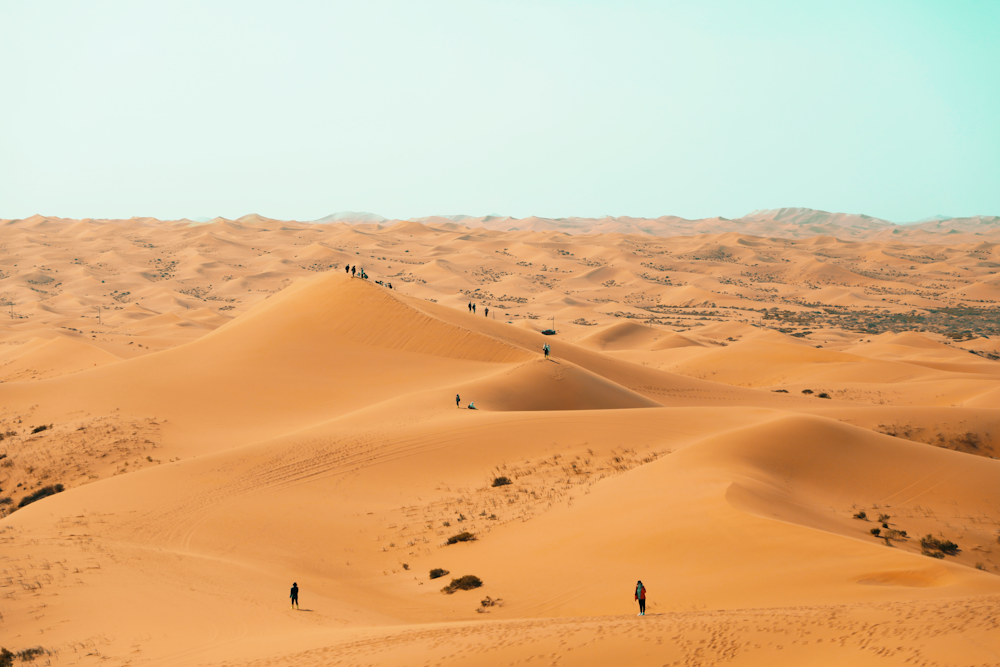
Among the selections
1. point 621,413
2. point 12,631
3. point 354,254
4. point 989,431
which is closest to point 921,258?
point 354,254

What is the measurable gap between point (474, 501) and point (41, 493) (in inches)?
470

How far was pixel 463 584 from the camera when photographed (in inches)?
499

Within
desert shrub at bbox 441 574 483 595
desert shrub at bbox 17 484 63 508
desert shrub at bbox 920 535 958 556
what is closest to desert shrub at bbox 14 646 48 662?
desert shrub at bbox 441 574 483 595

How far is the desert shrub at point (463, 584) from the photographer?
496 inches

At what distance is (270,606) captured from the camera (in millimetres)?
11258

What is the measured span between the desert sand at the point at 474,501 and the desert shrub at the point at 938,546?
69 mm

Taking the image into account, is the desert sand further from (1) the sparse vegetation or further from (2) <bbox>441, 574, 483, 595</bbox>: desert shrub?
(2) <bbox>441, 574, 483, 595</bbox>: desert shrub

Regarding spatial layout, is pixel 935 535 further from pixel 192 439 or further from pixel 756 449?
pixel 192 439

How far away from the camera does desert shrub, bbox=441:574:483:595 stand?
496 inches

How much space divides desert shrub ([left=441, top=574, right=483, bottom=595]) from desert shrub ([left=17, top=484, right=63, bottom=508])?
42.0 ft

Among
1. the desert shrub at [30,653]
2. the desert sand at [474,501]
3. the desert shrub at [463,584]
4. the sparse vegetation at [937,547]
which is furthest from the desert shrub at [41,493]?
the sparse vegetation at [937,547]

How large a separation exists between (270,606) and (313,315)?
23975 mm

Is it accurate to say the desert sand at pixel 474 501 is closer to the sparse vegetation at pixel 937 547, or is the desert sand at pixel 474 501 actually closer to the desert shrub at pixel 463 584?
the sparse vegetation at pixel 937 547

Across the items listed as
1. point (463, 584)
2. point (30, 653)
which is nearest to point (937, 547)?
point (463, 584)
